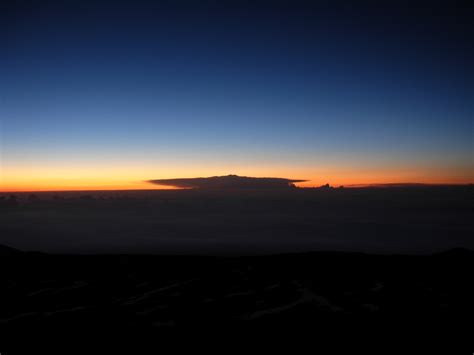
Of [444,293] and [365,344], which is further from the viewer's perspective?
[444,293]

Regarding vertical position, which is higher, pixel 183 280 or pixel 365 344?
pixel 365 344

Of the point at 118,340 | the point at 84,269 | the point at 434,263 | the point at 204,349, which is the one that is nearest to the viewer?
the point at 204,349

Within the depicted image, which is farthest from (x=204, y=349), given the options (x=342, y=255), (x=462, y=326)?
(x=342, y=255)

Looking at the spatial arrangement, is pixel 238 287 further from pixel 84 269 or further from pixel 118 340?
pixel 84 269

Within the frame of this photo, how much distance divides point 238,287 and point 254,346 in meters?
21.6

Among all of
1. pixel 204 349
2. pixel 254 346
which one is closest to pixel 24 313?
pixel 204 349

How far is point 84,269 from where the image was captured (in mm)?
60625

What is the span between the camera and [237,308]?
29281 mm

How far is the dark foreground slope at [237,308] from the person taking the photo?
67.4ft

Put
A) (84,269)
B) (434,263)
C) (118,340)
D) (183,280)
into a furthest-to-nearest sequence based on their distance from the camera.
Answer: (434,263) < (84,269) < (183,280) < (118,340)

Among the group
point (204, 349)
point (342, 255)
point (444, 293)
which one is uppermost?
point (204, 349)

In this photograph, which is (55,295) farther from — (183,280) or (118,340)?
(118,340)

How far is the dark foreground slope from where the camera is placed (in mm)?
20531

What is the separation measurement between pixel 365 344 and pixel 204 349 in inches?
410
